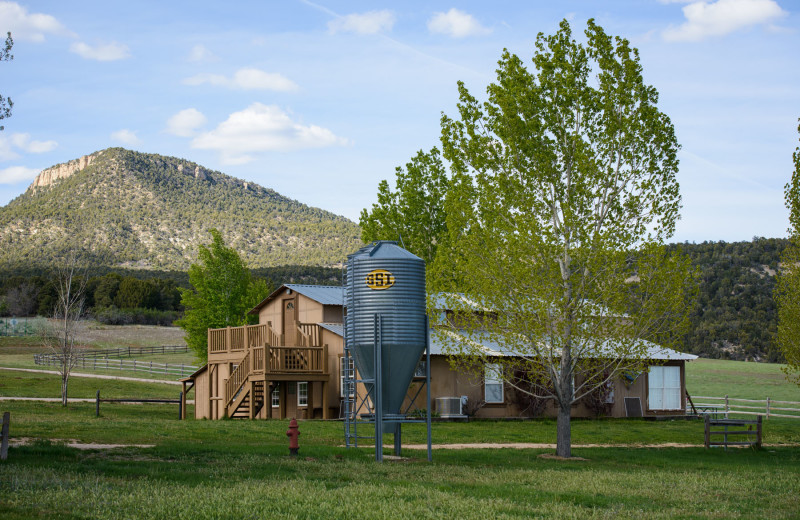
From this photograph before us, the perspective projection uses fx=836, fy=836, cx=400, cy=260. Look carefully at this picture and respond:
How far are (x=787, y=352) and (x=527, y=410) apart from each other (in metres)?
11.9

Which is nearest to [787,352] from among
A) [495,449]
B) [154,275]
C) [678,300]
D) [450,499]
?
[678,300]

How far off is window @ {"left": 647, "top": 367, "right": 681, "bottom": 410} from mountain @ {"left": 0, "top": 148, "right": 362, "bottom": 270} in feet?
280

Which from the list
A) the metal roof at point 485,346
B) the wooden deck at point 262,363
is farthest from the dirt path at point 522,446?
the wooden deck at point 262,363

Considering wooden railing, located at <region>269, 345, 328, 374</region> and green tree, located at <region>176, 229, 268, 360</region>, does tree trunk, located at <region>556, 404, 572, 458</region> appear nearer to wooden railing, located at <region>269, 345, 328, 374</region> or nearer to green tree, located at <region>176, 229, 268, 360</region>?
wooden railing, located at <region>269, 345, 328, 374</region>

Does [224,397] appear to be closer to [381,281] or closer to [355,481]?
[381,281]

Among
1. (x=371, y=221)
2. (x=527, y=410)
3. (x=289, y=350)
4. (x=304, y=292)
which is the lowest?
(x=527, y=410)

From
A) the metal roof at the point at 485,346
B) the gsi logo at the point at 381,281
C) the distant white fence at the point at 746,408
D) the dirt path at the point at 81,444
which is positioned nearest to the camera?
the dirt path at the point at 81,444

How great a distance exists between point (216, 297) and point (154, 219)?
11434 cm

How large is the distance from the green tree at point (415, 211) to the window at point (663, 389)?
12086mm

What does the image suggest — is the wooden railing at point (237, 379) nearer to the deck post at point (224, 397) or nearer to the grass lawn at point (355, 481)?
the deck post at point (224, 397)

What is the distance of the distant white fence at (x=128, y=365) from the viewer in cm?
5681

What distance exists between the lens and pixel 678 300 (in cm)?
1947

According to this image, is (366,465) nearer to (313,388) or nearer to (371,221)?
(313,388)

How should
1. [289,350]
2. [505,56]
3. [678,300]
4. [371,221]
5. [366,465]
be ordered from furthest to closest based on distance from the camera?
[371,221], [289,350], [505,56], [678,300], [366,465]
